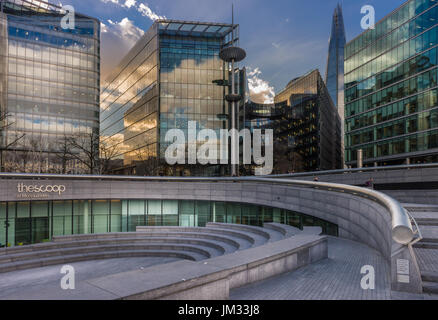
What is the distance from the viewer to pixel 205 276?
6.30 m

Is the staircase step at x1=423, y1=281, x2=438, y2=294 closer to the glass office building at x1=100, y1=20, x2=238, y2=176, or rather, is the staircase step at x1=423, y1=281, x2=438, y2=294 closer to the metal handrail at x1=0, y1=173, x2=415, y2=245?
the metal handrail at x1=0, y1=173, x2=415, y2=245

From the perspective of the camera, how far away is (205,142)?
6431cm

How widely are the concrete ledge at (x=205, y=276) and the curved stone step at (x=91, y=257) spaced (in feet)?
38.4

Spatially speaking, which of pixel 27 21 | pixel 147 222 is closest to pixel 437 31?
pixel 147 222

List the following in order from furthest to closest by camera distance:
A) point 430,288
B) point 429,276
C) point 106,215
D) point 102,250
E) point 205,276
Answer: point 106,215
point 102,250
point 429,276
point 430,288
point 205,276

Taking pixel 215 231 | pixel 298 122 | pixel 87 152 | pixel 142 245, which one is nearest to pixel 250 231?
pixel 215 231

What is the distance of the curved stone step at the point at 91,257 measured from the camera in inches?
775

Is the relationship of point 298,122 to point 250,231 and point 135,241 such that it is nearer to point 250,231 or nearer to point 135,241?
point 135,241

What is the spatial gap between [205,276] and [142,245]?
63.6 feet

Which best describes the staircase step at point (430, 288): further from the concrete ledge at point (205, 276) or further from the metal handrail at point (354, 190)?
the concrete ledge at point (205, 276)

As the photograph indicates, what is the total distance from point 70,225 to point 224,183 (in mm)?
14734
